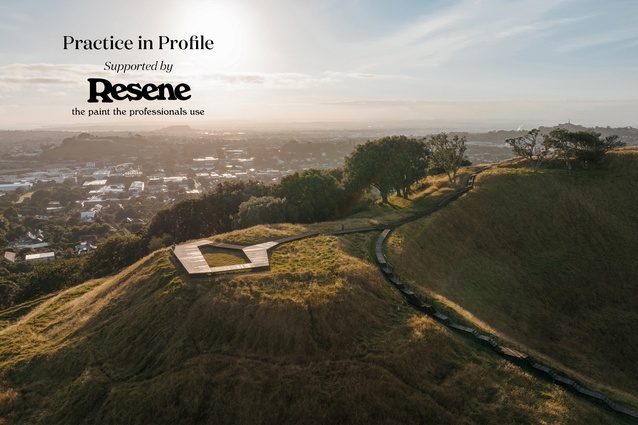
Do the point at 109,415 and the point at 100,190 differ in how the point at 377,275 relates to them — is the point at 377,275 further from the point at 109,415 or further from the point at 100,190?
the point at 100,190

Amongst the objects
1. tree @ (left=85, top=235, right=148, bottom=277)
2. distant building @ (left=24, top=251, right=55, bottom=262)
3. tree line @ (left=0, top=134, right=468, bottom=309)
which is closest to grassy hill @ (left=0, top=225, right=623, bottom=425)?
tree line @ (left=0, top=134, right=468, bottom=309)

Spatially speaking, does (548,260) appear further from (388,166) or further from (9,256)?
(9,256)

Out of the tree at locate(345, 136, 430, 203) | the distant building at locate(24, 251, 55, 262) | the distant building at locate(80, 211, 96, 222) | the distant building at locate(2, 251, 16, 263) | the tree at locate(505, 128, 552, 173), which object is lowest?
the distant building at locate(2, 251, 16, 263)

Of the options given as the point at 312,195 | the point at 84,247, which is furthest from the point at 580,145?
the point at 84,247

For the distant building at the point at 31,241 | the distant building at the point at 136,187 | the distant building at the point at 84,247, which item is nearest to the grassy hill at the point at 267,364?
the distant building at the point at 84,247

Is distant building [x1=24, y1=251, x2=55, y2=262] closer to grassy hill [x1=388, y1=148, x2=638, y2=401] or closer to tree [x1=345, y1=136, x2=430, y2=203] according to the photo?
tree [x1=345, y1=136, x2=430, y2=203]

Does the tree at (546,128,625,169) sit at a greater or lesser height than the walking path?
greater

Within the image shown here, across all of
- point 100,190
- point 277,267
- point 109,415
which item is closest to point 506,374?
point 277,267
